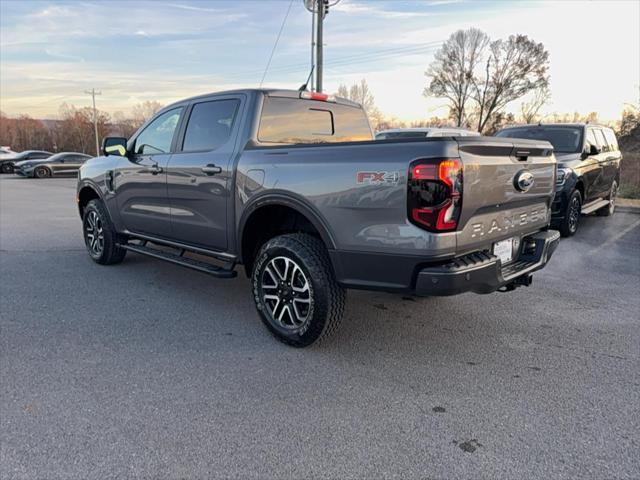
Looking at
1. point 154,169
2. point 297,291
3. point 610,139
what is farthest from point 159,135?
point 610,139

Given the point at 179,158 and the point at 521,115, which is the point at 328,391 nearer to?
the point at 179,158

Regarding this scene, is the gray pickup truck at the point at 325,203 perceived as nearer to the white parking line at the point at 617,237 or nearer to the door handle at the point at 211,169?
the door handle at the point at 211,169

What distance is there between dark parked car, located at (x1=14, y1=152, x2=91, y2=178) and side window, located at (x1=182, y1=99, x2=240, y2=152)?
21918 mm

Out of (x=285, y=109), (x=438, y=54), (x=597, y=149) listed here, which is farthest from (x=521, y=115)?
(x=285, y=109)

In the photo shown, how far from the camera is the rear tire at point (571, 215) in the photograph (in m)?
7.63

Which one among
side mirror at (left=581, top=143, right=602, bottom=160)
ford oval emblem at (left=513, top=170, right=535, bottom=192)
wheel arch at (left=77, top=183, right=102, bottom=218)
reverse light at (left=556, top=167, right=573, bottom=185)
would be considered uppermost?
side mirror at (left=581, top=143, right=602, bottom=160)

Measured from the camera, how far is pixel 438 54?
50219 millimetres

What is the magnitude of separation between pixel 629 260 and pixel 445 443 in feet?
17.5

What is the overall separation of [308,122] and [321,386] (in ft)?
8.34

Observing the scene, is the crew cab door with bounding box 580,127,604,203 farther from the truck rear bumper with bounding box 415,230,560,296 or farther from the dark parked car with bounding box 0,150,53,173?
the dark parked car with bounding box 0,150,53,173

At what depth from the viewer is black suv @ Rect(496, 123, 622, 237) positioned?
7.57 meters

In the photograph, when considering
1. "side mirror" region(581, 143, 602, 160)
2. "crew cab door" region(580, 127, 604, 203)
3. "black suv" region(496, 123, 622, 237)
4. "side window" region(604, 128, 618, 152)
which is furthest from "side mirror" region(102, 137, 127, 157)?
"side window" region(604, 128, 618, 152)

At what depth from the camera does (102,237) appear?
595 centimetres

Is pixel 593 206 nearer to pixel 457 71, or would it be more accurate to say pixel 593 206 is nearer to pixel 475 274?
pixel 475 274
